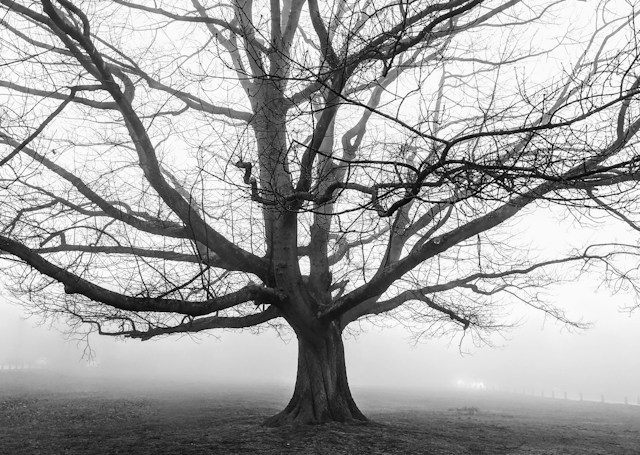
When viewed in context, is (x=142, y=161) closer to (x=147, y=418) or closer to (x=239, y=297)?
(x=239, y=297)

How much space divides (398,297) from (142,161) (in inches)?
258

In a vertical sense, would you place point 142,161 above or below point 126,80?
below

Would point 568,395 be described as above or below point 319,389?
below

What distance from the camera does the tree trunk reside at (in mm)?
10211

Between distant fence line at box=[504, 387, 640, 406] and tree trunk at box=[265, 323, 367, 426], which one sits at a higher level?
tree trunk at box=[265, 323, 367, 426]

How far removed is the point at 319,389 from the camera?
34.1 ft

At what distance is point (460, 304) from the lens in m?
11.6

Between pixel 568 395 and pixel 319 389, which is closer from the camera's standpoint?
pixel 319 389

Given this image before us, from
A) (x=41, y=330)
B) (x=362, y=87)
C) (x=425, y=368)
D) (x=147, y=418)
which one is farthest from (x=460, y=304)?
(x=425, y=368)

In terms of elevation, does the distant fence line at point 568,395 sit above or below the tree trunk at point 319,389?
below

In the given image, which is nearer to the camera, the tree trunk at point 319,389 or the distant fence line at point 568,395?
the tree trunk at point 319,389

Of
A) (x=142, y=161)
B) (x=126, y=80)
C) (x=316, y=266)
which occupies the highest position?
(x=126, y=80)

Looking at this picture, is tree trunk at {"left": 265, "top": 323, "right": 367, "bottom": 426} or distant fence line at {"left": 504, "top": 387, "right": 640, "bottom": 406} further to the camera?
distant fence line at {"left": 504, "top": 387, "right": 640, "bottom": 406}

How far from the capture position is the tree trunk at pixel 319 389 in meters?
10.2
